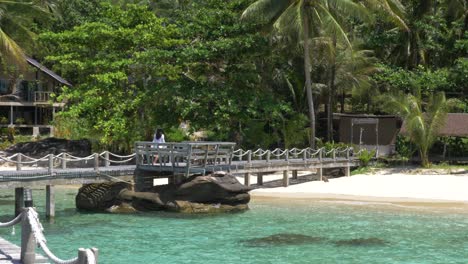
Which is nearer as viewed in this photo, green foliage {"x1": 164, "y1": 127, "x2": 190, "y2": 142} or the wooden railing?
the wooden railing

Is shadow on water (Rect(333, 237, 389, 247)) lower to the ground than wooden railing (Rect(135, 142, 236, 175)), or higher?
lower

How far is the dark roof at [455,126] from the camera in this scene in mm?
37597

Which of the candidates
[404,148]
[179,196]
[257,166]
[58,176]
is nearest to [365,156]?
[404,148]

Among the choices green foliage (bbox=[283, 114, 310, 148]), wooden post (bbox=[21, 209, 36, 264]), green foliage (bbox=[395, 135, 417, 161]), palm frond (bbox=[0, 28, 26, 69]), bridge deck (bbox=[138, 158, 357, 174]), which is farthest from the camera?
green foliage (bbox=[283, 114, 310, 148])

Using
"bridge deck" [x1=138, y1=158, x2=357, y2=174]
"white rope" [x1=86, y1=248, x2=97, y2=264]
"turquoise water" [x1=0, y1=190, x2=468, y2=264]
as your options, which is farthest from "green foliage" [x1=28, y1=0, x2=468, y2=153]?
"white rope" [x1=86, y1=248, x2=97, y2=264]

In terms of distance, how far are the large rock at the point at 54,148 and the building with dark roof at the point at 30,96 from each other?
10.5 m

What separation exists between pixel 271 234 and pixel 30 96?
126 feet

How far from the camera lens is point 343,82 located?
1790 inches

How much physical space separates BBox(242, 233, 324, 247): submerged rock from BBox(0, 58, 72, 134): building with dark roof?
35649 mm

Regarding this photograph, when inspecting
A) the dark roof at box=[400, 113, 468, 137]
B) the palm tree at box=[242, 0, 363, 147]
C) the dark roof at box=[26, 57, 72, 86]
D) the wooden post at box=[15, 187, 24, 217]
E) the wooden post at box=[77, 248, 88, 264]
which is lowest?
the wooden post at box=[15, 187, 24, 217]

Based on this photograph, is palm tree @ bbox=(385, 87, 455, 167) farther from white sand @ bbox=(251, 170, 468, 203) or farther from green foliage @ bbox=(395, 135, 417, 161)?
white sand @ bbox=(251, 170, 468, 203)

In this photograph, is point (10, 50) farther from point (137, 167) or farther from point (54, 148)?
point (137, 167)

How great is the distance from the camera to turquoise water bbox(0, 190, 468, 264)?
57.5 feet

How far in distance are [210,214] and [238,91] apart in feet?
48.2
